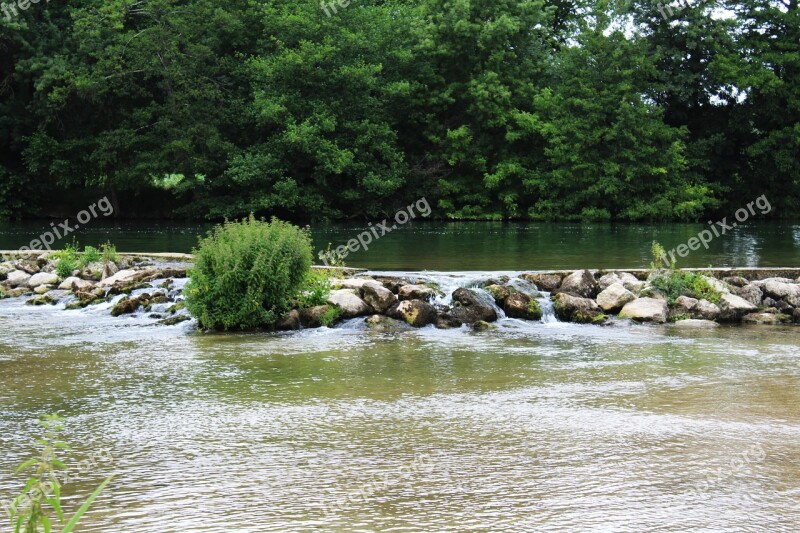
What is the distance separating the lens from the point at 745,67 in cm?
4153

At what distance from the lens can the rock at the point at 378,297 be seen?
13.6 metres

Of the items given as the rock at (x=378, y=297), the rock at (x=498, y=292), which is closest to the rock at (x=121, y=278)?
the rock at (x=378, y=297)

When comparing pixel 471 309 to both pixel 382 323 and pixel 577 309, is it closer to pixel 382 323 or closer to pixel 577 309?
pixel 382 323

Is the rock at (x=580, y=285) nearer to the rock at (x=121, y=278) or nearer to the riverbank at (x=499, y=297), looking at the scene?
the riverbank at (x=499, y=297)

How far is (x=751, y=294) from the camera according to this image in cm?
1443

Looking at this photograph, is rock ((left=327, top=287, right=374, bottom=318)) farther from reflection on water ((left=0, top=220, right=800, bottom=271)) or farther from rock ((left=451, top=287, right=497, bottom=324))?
reflection on water ((left=0, top=220, right=800, bottom=271))

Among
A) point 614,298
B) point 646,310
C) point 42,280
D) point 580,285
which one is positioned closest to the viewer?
point 646,310

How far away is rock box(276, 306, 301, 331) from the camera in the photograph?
12.8 meters

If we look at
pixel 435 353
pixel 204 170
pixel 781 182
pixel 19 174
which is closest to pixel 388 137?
pixel 204 170

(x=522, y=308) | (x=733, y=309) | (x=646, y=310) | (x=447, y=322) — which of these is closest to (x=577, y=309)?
(x=522, y=308)

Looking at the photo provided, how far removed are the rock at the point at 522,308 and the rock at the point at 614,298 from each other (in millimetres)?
999

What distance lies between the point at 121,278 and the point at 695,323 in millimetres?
9542

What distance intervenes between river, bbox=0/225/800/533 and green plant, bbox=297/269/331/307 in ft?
3.99

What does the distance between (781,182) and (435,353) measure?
3798cm
